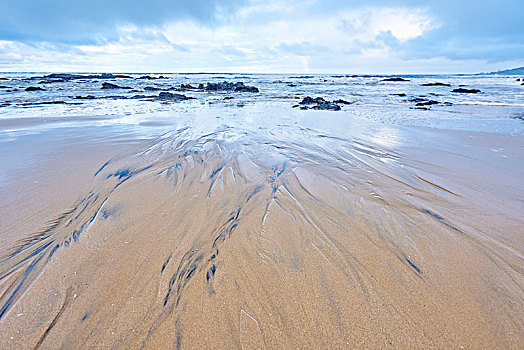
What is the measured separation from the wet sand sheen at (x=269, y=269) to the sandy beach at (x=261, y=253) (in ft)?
0.04

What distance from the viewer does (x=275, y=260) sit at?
2287 mm

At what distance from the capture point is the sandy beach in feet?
5.48

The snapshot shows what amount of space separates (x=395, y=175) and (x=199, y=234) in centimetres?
342

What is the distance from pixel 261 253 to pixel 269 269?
0.22m

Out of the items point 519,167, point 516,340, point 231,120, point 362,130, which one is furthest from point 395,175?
point 231,120

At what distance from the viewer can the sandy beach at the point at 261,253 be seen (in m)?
1.67

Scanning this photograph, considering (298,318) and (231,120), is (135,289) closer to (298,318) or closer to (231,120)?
(298,318)

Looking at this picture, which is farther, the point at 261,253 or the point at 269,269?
the point at 261,253

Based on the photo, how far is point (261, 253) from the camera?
7.81ft

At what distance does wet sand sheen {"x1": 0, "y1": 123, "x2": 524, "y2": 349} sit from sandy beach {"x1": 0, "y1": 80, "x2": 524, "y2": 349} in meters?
0.01

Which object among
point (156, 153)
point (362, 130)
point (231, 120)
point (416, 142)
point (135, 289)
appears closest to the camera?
point (135, 289)

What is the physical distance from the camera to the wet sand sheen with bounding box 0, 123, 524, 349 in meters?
1.65

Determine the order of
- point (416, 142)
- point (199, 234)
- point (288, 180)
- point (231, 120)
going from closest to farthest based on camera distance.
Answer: point (199, 234) → point (288, 180) → point (416, 142) → point (231, 120)

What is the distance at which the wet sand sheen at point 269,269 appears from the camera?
1.65m
